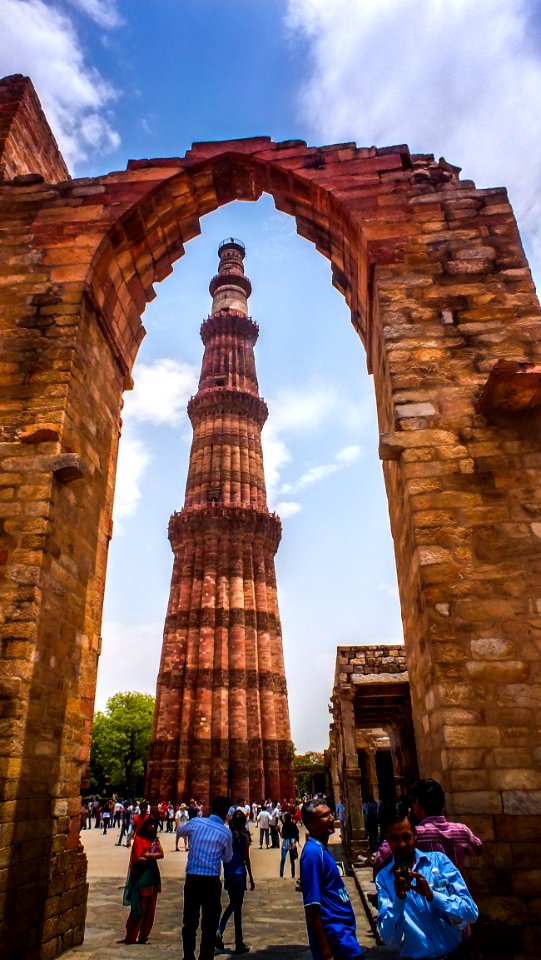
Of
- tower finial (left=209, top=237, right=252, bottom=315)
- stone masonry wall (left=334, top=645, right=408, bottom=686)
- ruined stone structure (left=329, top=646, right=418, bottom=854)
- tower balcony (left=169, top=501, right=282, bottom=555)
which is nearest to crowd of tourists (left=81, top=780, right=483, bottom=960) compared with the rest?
ruined stone structure (left=329, top=646, right=418, bottom=854)

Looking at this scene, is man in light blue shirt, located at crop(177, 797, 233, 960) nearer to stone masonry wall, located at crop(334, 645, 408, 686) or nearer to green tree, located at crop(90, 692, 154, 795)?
stone masonry wall, located at crop(334, 645, 408, 686)

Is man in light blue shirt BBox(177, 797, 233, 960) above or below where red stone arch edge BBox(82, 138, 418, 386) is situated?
below

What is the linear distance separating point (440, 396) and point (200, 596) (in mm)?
20073

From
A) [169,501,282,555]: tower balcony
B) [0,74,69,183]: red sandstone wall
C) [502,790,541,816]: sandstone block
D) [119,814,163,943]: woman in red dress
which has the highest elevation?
[169,501,282,555]: tower balcony

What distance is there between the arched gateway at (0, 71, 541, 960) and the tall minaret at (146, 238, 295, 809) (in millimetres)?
16687

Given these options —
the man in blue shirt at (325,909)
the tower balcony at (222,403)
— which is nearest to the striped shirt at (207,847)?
the man in blue shirt at (325,909)

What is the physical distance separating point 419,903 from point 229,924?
16.0ft

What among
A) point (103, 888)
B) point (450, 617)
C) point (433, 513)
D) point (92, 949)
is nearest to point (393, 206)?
point (433, 513)

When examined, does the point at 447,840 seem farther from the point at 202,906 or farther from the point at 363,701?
the point at 363,701

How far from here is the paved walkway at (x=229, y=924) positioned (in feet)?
14.7

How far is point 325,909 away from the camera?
231 cm

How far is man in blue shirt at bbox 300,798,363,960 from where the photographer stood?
2246 mm

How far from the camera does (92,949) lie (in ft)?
14.7

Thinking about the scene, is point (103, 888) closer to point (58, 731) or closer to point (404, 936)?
point (58, 731)
